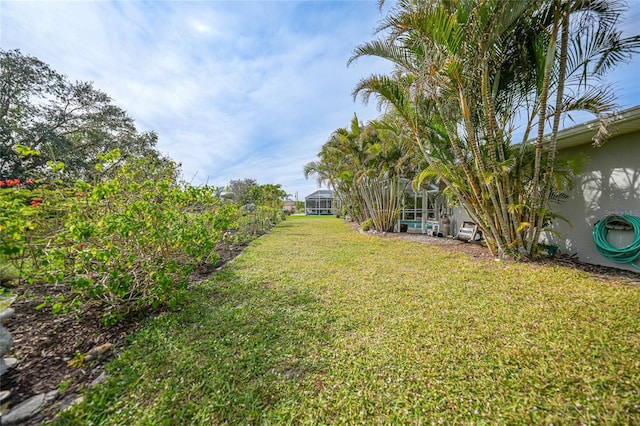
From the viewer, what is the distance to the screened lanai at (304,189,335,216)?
35.9m

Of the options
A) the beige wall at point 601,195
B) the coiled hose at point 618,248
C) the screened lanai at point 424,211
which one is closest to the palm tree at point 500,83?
the beige wall at point 601,195

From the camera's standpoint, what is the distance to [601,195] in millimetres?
4988

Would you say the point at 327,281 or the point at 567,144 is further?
the point at 567,144

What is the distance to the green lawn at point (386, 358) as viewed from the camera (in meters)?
1.56

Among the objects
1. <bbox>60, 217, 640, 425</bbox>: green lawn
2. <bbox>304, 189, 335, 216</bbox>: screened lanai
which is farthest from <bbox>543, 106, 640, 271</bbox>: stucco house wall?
<bbox>304, 189, 335, 216</bbox>: screened lanai

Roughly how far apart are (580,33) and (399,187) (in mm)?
6959

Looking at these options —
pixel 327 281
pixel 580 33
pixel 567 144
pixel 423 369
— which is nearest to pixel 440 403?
pixel 423 369

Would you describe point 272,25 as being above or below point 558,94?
above

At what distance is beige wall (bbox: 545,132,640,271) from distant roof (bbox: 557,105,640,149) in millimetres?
311

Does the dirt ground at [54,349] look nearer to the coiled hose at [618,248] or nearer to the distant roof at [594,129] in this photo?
the distant roof at [594,129]

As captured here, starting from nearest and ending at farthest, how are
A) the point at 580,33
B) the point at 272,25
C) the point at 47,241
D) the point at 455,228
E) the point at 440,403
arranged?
the point at 440,403 → the point at 47,241 → the point at 580,33 → the point at 272,25 → the point at 455,228

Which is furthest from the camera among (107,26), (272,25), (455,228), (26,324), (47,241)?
(455,228)

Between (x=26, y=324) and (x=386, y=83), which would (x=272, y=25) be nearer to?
(x=386, y=83)

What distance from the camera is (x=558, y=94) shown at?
4.09 meters
